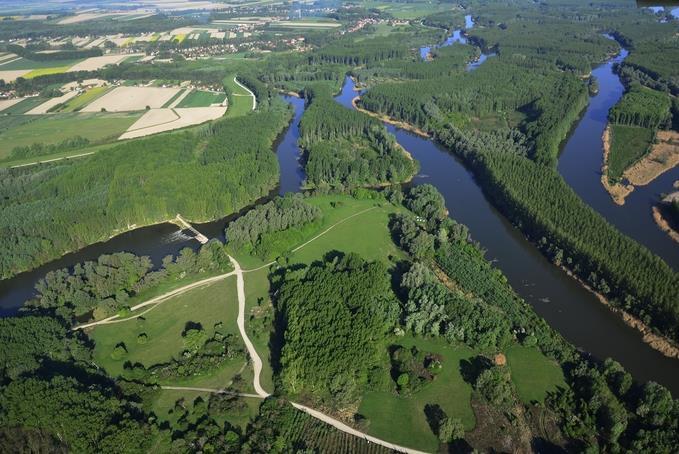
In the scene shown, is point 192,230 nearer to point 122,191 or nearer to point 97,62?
point 122,191

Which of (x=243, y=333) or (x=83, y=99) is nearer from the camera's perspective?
(x=243, y=333)

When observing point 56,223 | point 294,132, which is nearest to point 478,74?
point 294,132

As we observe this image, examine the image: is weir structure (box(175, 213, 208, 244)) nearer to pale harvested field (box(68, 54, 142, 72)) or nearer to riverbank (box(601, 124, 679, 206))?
riverbank (box(601, 124, 679, 206))

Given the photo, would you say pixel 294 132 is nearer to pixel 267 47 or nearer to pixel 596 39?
pixel 267 47

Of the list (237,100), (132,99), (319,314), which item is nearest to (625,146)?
(319,314)

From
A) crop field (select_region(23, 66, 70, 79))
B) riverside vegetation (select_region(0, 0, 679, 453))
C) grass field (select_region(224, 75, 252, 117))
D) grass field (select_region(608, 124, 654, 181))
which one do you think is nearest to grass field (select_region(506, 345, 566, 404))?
riverside vegetation (select_region(0, 0, 679, 453))

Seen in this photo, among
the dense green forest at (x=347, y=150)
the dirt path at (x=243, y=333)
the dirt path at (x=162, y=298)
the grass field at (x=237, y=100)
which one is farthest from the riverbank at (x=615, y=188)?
the grass field at (x=237, y=100)
